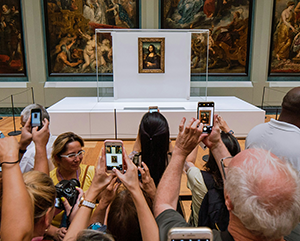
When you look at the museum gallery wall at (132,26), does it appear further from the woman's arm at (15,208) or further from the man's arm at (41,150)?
the woman's arm at (15,208)

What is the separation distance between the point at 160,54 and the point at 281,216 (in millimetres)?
7978

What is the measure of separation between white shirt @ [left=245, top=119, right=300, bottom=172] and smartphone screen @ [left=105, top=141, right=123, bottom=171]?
1.19m

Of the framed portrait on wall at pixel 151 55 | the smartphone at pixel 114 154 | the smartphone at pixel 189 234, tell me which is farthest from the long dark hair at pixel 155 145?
the framed portrait on wall at pixel 151 55

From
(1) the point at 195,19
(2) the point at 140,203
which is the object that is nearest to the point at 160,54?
(1) the point at 195,19

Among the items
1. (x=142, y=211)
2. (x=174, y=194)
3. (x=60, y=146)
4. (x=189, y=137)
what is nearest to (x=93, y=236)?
(x=142, y=211)

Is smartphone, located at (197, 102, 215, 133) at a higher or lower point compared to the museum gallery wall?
A: lower

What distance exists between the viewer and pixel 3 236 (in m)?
1.27

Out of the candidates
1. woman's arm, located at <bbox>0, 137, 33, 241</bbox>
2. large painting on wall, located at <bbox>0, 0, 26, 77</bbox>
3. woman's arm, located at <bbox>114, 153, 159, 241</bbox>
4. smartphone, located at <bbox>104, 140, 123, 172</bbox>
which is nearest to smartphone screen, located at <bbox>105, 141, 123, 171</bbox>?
smartphone, located at <bbox>104, 140, 123, 172</bbox>

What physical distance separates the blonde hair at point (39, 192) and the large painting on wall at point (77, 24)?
10021 millimetres

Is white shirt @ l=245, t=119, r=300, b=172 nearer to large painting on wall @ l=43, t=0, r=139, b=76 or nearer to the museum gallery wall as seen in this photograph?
the museum gallery wall

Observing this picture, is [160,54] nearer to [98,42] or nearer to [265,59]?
[98,42]

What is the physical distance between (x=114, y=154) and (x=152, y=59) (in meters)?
7.26

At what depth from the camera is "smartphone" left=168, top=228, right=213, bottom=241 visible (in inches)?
39.5

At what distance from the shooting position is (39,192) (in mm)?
1471
